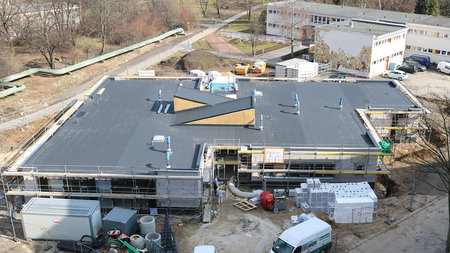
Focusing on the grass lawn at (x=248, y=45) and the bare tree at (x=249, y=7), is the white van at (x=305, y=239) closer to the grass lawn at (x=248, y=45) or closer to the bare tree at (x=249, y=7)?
the grass lawn at (x=248, y=45)

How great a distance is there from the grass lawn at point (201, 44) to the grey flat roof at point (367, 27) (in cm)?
2032

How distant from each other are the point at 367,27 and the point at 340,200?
36.6 m

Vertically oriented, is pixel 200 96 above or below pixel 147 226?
above

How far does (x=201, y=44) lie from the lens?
244 feet

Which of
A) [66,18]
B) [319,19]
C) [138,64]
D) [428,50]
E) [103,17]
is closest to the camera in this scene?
[428,50]

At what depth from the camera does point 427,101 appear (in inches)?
1982

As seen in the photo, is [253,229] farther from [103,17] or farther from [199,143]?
[103,17]

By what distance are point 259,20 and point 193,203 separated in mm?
60888

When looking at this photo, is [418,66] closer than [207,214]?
No

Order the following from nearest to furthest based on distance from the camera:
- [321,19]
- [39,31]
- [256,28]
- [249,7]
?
[39,31], [321,19], [256,28], [249,7]

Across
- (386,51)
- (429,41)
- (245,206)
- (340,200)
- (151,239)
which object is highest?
(429,41)

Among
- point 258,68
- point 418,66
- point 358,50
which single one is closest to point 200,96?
point 258,68

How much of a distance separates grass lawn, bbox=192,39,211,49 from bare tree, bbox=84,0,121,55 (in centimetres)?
1252

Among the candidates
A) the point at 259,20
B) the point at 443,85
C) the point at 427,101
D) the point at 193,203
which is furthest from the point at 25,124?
the point at 259,20
